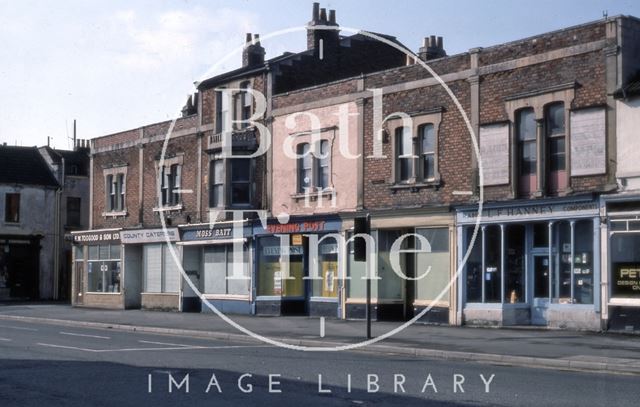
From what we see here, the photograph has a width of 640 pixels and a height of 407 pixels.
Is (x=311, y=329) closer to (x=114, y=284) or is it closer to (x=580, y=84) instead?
(x=580, y=84)

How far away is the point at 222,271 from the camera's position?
3666cm

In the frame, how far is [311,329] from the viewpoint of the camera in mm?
26750

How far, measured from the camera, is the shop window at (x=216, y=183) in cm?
3641

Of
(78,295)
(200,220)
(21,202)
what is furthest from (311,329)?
(21,202)

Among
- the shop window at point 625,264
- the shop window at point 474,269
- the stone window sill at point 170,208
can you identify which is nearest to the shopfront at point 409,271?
the shop window at point 474,269

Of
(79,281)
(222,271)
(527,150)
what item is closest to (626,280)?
(527,150)

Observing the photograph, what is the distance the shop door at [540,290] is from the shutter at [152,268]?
62.8ft

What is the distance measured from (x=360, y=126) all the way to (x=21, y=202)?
3046 centimetres

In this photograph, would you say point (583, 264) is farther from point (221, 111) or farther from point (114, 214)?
point (114, 214)

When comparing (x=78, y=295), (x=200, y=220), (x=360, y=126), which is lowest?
(x=78, y=295)

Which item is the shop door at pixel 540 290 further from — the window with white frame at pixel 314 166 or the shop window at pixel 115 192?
the shop window at pixel 115 192

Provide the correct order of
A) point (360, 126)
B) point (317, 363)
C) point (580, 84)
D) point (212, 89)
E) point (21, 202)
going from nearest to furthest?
point (317, 363) → point (580, 84) → point (360, 126) → point (212, 89) → point (21, 202)

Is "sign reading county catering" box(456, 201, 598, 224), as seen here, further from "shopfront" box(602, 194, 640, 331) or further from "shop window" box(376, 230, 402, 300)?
"shop window" box(376, 230, 402, 300)

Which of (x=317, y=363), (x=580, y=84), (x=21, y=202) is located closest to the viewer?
(x=317, y=363)
